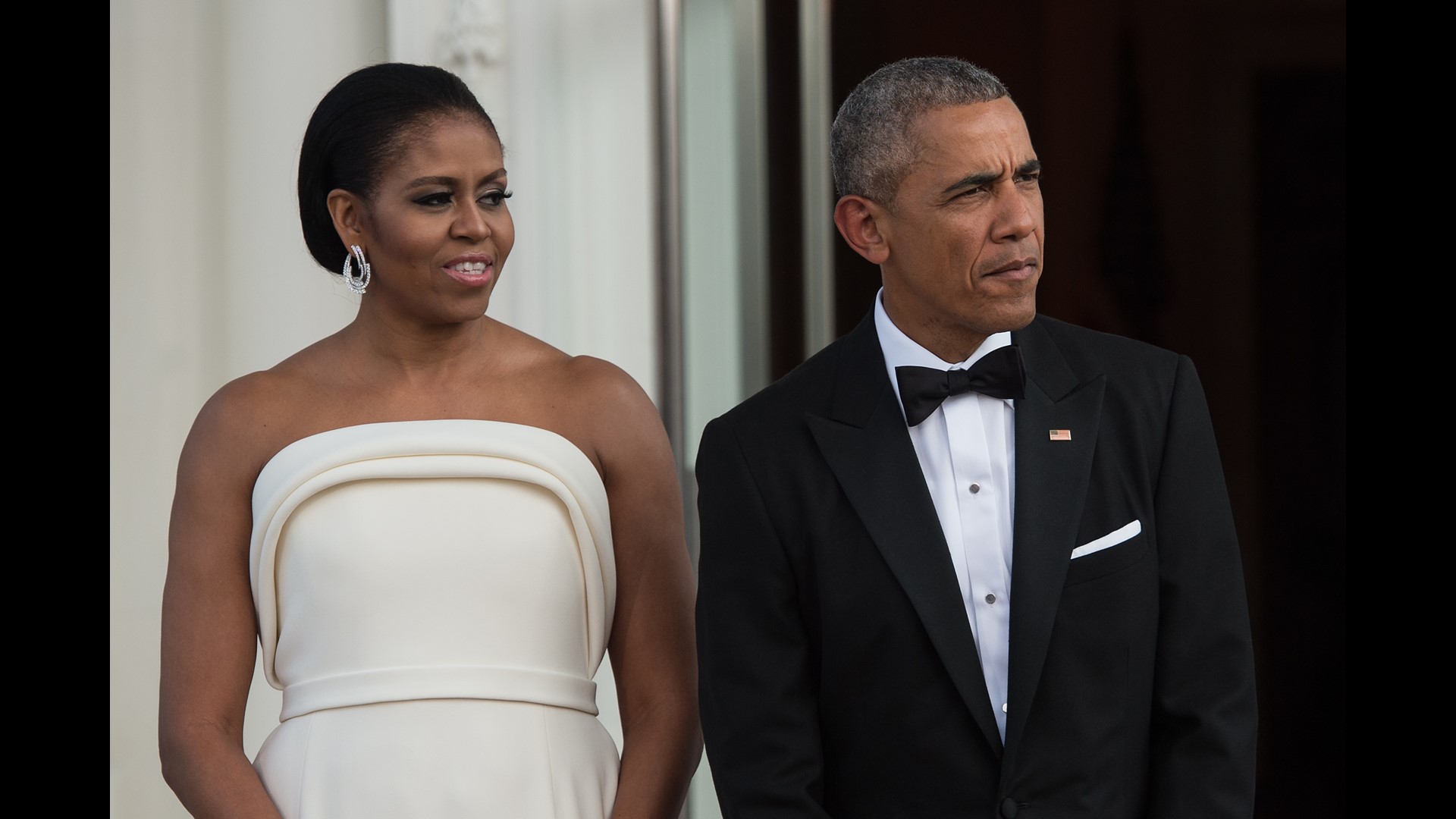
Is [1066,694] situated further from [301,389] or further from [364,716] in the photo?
[301,389]

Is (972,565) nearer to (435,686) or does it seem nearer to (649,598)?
(649,598)

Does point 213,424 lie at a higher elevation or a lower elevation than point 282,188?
lower

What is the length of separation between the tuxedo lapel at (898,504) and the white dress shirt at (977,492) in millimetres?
23

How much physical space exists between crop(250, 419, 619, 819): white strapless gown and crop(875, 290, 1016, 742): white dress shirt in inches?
20.5

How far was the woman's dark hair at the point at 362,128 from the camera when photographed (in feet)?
7.63

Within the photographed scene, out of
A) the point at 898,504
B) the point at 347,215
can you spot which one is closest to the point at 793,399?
the point at 898,504

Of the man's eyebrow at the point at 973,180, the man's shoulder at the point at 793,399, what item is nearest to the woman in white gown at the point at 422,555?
the man's shoulder at the point at 793,399

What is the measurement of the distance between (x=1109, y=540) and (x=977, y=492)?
17 centimetres

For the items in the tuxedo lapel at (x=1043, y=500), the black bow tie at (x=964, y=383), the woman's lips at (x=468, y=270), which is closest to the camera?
the tuxedo lapel at (x=1043, y=500)

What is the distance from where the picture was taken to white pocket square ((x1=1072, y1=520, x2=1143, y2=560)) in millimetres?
1997

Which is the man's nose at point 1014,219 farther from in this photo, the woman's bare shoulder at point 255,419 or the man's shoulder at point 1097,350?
the woman's bare shoulder at point 255,419

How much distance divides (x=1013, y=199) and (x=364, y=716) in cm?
114
